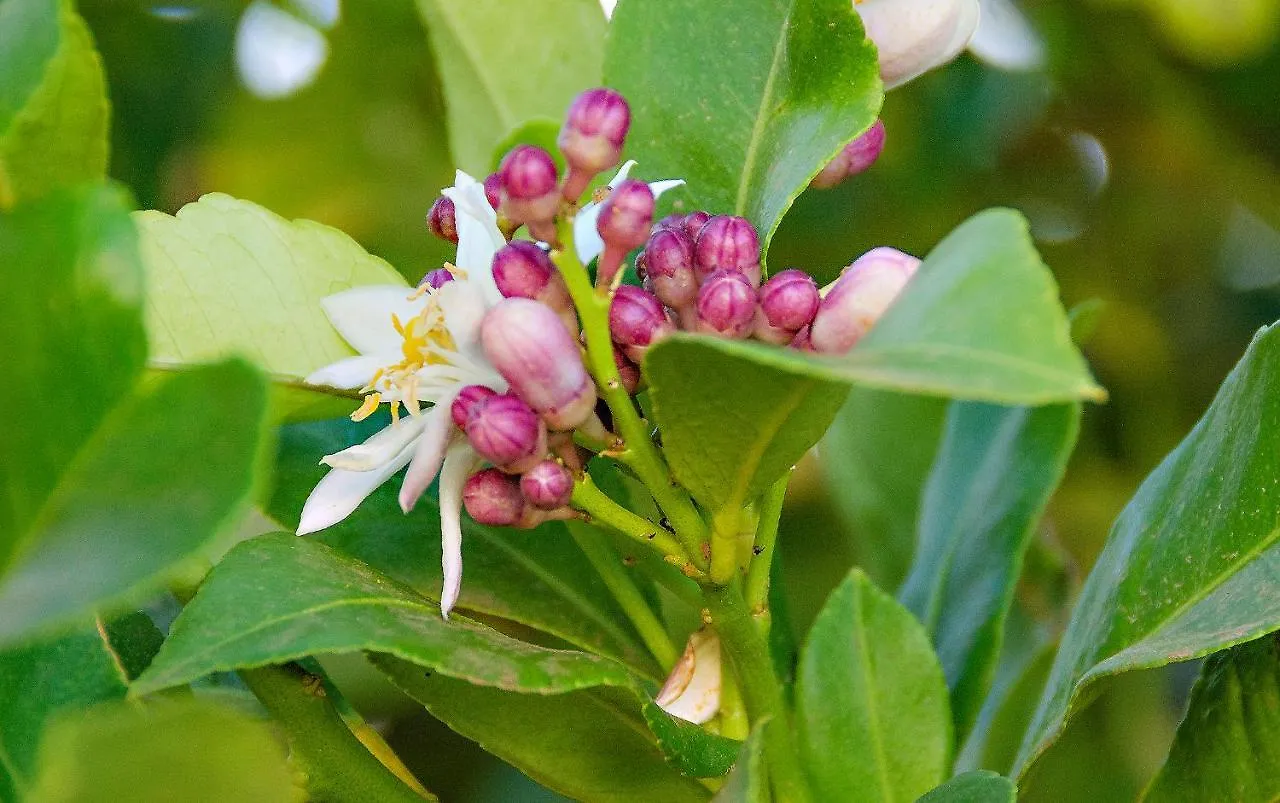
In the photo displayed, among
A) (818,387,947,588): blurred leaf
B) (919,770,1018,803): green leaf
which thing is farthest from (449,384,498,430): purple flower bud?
(818,387,947,588): blurred leaf

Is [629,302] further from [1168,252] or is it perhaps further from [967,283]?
[1168,252]

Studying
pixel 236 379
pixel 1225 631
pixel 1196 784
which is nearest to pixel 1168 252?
pixel 1196 784

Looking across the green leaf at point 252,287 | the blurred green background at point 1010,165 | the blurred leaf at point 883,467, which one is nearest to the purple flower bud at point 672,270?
the green leaf at point 252,287

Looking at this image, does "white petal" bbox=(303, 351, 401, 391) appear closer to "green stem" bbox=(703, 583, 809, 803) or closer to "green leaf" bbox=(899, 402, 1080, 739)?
"green stem" bbox=(703, 583, 809, 803)

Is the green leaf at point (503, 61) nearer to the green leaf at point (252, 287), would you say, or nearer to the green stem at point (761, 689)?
the green leaf at point (252, 287)

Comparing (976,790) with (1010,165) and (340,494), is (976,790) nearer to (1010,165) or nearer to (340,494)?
(340,494)
